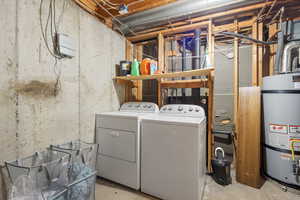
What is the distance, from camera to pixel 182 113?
6.51ft

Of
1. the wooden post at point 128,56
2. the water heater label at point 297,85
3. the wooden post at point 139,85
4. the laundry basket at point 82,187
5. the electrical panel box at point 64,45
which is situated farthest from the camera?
the wooden post at point 139,85

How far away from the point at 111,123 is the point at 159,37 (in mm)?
1709

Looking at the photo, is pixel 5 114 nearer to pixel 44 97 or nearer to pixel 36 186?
pixel 44 97

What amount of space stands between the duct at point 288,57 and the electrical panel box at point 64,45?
2.81m

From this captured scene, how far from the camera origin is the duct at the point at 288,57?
6.19ft

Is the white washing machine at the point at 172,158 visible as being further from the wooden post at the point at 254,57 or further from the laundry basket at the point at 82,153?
the wooden post at the point at 254,57

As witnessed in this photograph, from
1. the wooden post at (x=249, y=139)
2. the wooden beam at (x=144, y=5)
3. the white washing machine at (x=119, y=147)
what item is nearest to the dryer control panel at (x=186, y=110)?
the white washing machine at (x=119, y=147)

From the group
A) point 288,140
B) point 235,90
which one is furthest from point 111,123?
point 288,140

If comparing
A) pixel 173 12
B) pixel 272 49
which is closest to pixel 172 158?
pixel 173 12

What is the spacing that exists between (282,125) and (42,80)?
2852mm

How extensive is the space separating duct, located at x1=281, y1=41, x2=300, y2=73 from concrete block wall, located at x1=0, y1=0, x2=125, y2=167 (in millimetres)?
2601

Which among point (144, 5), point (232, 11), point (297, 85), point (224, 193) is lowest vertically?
point (224, 193)

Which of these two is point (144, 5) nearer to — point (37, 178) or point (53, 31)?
point (53, 31)

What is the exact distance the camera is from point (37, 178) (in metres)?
1.14
